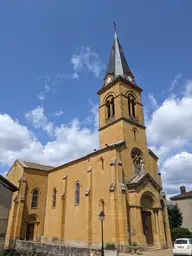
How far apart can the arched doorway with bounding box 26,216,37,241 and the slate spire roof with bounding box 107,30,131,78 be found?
24141 mm

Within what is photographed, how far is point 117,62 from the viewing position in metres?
33.0

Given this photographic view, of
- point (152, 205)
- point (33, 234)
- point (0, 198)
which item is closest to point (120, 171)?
point (152, 205)

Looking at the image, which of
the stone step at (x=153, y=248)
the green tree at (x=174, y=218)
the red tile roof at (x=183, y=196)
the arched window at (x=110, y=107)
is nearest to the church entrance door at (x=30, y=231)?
the stone step at (x=153, y=248)

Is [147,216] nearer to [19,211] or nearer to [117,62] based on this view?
[19,211]

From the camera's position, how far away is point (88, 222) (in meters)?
22.0

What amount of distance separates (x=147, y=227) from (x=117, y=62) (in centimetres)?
2363

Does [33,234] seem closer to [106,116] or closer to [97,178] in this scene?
[97,178]

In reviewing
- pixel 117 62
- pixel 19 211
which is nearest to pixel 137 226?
pixel 19 211

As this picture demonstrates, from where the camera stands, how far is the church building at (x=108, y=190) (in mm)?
20750

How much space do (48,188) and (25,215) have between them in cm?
498

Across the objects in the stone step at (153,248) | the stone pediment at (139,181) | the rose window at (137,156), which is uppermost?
the rose window at (137,156)

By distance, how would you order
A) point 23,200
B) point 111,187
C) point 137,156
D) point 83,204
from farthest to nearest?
1. point 23,200
2. point 137,156
3. point 83,204
4. point 111,187

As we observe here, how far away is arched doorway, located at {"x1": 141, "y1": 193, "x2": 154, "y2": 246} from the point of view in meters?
21.6

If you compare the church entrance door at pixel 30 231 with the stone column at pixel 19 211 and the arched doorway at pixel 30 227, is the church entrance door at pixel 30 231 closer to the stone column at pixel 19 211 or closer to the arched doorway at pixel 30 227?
the arched doorway at pixel 30 227
